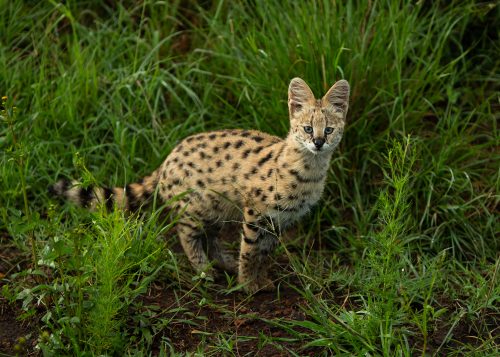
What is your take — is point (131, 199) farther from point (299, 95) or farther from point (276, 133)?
point (299, 95)

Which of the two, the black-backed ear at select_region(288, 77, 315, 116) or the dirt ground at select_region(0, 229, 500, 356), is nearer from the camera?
the dirt ground at select_region(0, 229, 500, 356)

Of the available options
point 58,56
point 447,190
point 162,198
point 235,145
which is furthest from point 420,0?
point 58,56

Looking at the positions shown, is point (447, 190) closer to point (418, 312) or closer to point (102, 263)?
point (418, 312)

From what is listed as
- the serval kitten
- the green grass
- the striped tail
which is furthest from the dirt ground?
the striped tail

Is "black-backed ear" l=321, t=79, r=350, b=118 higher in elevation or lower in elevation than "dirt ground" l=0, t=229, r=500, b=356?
higher

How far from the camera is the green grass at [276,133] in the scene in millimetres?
4031

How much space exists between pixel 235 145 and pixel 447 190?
4.52 feet

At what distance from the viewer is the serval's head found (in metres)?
4.50

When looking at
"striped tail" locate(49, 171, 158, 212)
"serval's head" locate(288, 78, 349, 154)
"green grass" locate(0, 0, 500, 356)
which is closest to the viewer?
"green grass" locate(0, 0, 500, 356)

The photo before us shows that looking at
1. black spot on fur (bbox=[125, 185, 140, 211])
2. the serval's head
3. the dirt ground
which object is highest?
the serval's head

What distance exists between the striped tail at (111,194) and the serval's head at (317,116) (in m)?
1.01

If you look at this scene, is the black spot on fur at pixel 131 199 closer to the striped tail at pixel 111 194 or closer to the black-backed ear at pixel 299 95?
the striped tail at pixel 111 194

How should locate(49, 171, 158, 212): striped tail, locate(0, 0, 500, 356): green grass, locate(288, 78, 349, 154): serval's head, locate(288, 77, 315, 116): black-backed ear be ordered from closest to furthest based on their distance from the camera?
locate(0, 0, 500, 356): green grass
locate(288, 78, 349, 154): serval's head
locate(288, 77, 315, 116): black-backed ear
locate(49, 171, 158, 212): striped tail

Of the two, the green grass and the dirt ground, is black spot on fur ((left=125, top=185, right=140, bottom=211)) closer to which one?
the green grass
